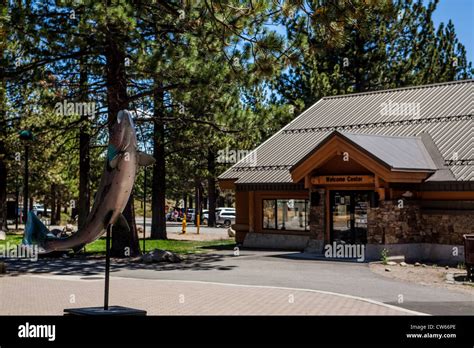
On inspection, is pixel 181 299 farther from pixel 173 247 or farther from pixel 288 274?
pixel 173 247

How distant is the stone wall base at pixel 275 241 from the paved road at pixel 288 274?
197 centimetres

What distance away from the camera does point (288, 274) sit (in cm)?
1867

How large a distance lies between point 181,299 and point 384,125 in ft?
54.0

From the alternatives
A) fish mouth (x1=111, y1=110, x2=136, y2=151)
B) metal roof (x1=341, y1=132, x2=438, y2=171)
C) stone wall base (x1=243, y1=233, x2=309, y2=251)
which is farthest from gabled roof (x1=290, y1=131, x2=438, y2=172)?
fish mouth (x1=111, y1=110, x2=136, y2=151)

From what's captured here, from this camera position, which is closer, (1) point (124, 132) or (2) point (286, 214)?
(1) point (124, 132)

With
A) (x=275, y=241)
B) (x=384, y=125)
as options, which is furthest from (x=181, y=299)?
(x=384, y=125)

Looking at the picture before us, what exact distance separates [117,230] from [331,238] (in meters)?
8.16

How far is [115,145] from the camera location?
9.05m

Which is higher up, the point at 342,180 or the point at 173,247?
the point at 342,180

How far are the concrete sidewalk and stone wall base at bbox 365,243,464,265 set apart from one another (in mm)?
8311

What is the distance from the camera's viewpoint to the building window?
2755 cm

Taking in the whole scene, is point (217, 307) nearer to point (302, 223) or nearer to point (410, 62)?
point (302, 223)

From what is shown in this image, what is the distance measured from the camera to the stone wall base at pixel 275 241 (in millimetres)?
27219
